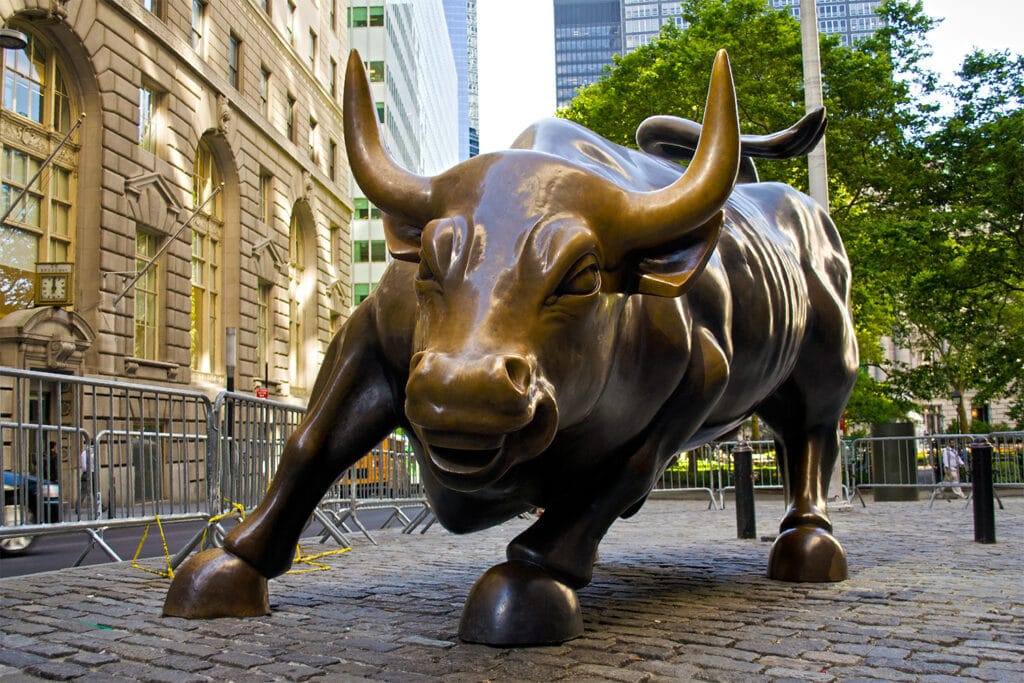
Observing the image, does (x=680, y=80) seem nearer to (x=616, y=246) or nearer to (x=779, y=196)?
(x=779, y=196)

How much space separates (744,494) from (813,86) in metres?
8.19

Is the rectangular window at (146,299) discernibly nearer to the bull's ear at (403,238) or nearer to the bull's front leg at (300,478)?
the bull's front leg at (300,478)

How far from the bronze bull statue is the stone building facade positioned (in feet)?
54.7

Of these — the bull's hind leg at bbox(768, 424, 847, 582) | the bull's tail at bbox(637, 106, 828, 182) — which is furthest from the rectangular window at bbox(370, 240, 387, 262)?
the bull's hind leg at bbox(768, 424, 847, 582)

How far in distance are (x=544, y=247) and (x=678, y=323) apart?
0.87 m

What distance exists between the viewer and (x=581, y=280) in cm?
284

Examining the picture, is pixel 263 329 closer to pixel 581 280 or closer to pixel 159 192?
pixel 159 192

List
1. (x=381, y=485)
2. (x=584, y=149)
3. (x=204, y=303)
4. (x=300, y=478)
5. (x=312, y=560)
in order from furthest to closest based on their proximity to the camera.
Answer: (x=204, y=303) < (x=381, y=485) < (x=312, y=560) < (x=584, y=149) < (x=300, y=478)

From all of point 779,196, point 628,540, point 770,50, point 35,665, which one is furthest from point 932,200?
point 35,665

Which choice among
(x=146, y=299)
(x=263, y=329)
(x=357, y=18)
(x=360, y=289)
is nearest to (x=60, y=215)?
(x=146, y=299)

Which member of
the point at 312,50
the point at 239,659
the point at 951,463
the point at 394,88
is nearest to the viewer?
the point at 239,659

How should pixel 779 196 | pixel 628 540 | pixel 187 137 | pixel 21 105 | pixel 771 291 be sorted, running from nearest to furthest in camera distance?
1. pixel 771 291
2. pixel 779 196
3. pixel 628 540
4. pixel 21 105
5. pixel 187 137

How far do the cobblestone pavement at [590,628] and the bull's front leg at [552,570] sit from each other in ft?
0.23

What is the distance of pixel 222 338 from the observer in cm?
2809
